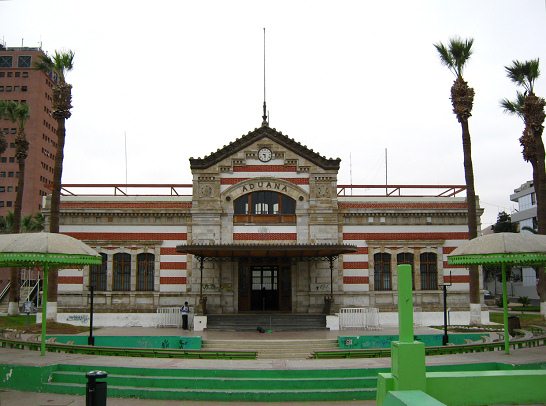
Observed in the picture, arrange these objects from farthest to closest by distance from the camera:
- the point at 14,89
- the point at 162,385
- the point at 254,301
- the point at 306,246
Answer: the point at 14,89, the point at 254,301, the point at 306,246, the point at 162,385

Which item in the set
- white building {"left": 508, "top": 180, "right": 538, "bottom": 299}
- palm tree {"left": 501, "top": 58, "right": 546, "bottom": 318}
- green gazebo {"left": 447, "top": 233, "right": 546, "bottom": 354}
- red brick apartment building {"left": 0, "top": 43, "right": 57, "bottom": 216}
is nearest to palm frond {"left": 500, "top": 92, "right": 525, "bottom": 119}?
palm tree {"left": 501, "top": 58, "right": 546, "bottom": 318}

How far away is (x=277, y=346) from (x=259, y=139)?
12400mm

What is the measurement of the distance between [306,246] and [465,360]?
11432mm

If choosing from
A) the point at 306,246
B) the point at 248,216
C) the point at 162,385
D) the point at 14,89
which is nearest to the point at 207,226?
the point at 248,216

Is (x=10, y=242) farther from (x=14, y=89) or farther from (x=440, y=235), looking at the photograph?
(x=14, y=89)

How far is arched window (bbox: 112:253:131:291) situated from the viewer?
28859 millimetres

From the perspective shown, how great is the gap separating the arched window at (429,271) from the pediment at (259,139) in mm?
6460

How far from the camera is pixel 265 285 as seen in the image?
2902 cm

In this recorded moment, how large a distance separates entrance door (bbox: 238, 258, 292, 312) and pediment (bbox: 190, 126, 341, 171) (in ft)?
17.2

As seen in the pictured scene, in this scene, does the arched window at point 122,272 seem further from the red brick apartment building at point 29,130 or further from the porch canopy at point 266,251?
the red brick apartment building at point 29,130

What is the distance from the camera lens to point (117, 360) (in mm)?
15234

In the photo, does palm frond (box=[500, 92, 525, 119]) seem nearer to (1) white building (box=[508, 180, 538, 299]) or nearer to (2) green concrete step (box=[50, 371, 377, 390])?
(2) green concrete step (box=[50, 371, 377, 390])

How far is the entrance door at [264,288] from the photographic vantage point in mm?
28688

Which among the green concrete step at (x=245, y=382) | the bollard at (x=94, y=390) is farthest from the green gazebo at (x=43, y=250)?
the bollard at (x=94, y=390)
